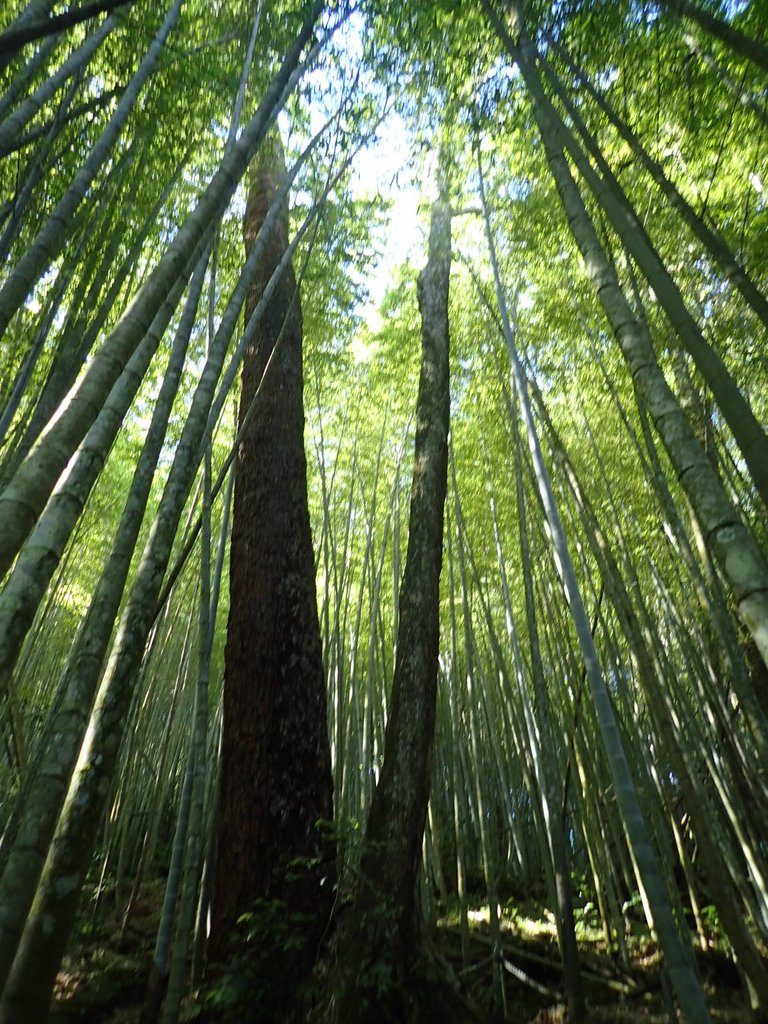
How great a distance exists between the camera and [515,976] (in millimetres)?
3182

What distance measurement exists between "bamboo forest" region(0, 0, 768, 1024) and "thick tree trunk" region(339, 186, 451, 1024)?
0.05 ft

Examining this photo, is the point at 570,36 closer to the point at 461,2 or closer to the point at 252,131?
the point at 461,2

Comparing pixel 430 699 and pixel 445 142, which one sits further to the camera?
pixel 445 142

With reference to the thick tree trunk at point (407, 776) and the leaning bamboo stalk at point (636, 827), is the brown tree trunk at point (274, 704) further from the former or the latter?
the leaning bamboo stalk at point (636, 827)

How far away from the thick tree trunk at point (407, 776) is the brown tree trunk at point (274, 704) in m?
0.21

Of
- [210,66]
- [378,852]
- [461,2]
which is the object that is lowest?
[378,852]

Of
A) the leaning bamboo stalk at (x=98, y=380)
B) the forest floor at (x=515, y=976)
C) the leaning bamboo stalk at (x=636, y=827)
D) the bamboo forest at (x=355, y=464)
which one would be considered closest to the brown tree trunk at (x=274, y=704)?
the bamboo forest at (x=355, y=464)

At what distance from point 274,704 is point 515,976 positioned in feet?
7.02

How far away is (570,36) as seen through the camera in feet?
8.75

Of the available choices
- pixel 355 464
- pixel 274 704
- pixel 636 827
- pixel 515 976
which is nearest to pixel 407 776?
pixel 274 704

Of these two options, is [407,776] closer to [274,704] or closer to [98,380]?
[274,704]

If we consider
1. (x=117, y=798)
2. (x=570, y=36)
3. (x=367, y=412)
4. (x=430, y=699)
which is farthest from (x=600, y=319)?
(x=117, y=798)

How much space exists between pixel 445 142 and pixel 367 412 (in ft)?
8.70

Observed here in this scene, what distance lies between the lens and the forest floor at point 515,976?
2605 millimetres
